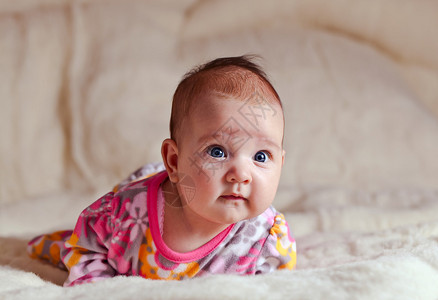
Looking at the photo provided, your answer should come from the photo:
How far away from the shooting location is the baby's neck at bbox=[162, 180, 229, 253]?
98cm

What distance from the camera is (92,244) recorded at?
3.36ft

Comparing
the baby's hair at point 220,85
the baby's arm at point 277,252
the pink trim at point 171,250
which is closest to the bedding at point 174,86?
the baby's arm at point 277,252

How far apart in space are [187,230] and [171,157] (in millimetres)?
127

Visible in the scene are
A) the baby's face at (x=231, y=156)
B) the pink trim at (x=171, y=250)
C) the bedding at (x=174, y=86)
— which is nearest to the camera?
the baby's face at (x=231, y=156)

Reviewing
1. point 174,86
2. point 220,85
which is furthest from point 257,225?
point 174,86

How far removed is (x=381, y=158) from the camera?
1749 millimetres

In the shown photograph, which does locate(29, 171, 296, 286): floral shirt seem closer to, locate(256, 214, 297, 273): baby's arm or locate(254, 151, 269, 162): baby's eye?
locate(256, 214, 297, 273): baby's arm

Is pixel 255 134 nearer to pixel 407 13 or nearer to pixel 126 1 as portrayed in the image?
pixel 126 1

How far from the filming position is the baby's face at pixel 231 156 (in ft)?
2.87

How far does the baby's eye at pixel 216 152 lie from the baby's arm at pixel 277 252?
228mm

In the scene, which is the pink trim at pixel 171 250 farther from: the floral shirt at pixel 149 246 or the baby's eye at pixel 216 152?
the baby's eye at pixel 216 152

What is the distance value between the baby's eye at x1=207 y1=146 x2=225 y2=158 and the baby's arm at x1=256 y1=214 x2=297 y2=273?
23 centimetres

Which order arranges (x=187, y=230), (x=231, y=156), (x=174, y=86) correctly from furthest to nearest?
(x=174, y=86), (x=187, y=230), (x=231, y=156)

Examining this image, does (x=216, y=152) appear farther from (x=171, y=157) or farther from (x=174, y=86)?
(x=174, y=86)
